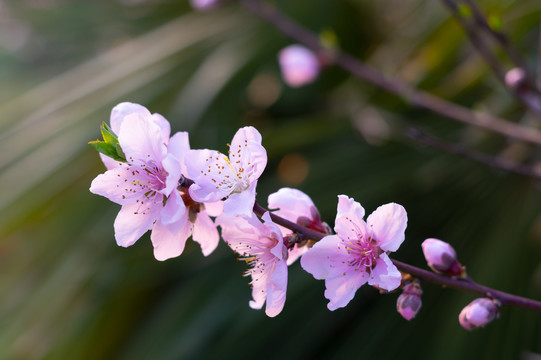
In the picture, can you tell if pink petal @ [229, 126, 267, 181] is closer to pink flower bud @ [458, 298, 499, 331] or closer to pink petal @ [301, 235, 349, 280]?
pink petal @ [301, 235, 349, 280]

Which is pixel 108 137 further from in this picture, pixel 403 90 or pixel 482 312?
pixel 403 90

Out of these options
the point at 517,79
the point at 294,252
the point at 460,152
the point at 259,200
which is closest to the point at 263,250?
the point at 294,252

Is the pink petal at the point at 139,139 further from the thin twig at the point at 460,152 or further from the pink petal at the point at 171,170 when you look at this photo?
the thin twig at the point at 460,152

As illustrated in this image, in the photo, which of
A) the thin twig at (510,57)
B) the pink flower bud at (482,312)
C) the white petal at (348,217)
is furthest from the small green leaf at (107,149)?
the thin twig at (510,57)

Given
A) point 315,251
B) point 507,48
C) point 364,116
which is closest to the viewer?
point 315,251

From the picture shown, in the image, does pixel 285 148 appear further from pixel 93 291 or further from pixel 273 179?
pixel 93 291

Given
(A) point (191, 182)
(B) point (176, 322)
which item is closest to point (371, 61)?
(B) point (176, 322)
